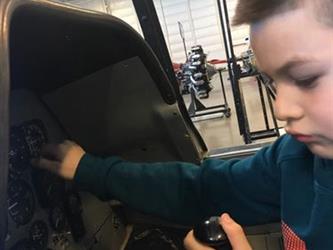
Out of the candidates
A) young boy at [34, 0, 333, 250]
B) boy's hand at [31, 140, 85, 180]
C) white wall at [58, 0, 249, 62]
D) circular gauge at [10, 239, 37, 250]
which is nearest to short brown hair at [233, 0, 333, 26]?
young boy at [34, 0, 333, 250]

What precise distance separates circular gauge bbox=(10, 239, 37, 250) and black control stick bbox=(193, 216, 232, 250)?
13.4 inches

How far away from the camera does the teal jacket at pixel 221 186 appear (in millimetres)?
763

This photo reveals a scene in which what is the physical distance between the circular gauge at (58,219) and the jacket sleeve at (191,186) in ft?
0.35

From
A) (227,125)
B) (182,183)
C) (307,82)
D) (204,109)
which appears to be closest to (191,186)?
(182,183)

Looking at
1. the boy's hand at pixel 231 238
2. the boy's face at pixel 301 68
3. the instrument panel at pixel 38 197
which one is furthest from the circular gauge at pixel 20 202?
the boy's face at pixel 301 68

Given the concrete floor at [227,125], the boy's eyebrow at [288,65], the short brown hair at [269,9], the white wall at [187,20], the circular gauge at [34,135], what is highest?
the short brown hair at [269,9]

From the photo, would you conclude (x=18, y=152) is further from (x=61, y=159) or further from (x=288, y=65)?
(x=288, y=65)

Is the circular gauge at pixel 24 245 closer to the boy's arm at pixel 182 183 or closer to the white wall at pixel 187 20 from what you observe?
the boy's arm at pixel 182 183

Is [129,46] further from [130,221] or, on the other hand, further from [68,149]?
[130,221]

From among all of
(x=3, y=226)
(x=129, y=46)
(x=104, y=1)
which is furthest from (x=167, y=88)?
(x=104, y=1)

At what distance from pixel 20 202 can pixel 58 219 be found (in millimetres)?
158

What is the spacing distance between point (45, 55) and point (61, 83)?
0.21 m

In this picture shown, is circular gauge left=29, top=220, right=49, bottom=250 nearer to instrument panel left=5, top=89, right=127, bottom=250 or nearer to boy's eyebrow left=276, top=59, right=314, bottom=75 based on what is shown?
instrument panel left=5, top=89, right=127, bottom=250

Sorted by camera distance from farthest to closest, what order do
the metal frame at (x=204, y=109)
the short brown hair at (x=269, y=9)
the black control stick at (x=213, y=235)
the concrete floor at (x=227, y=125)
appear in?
1. the metal frame at (x=204, y=109)
2. the concrete floor at (x=227, y=125)
3. the black control stick at (x=213, y=235)
4. the short brown hair at (x=269, y=9)
